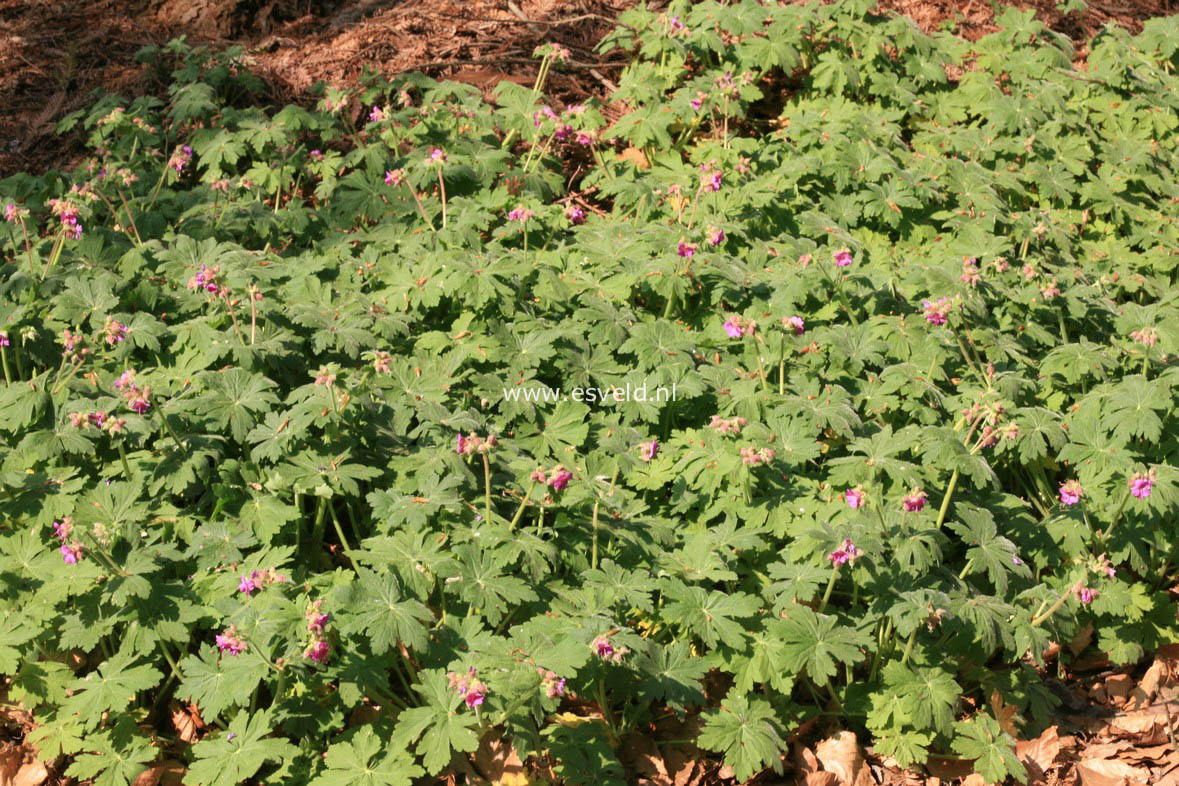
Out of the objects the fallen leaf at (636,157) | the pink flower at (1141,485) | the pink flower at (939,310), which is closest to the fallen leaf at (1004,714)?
the pink flower at (1141,485)

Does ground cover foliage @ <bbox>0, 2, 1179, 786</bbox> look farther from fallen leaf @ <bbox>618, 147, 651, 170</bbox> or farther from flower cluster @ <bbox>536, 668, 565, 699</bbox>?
fallen leaf @ <bbox>618, 147, 651, 170</bbox>

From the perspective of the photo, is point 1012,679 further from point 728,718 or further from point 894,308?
point 894,308

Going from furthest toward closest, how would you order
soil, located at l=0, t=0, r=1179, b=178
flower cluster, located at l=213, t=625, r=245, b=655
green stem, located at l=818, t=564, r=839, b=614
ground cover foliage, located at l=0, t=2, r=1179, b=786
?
soil, located at l=0, t=0, r=1179, b=178, green stem, located at l=818, t=564, r=839, b=614, ground cover foliage, located at l=0, t=2, r=1179, b=786, flower cluster, located at l=213, t=625, r=245, b=655

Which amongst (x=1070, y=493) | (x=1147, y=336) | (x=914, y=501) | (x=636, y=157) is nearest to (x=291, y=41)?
(x=636, y=157)

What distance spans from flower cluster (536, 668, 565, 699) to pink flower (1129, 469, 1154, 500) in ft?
7.62

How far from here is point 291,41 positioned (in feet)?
24.0

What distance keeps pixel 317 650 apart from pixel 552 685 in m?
0.71

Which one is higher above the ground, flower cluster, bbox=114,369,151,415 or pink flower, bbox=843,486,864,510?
flower cluster, bbox=114,369,151,415

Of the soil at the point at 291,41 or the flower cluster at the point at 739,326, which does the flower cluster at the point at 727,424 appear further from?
the soil at the point at 291,41

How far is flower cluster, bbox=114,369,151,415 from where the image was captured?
12.4ft

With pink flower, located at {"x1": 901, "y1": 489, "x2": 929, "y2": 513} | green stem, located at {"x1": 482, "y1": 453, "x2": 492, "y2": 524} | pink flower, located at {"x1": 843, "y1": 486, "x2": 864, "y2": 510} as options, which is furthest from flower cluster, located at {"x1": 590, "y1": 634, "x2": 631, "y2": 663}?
pink flower, located at {"x1": 901, "y1": 489, "x2": 929, "y2": 513}

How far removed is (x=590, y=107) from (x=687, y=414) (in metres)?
2.46

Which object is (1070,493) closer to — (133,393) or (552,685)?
(552,685)

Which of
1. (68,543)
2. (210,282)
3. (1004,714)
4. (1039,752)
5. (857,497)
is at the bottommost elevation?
(1039,752)
